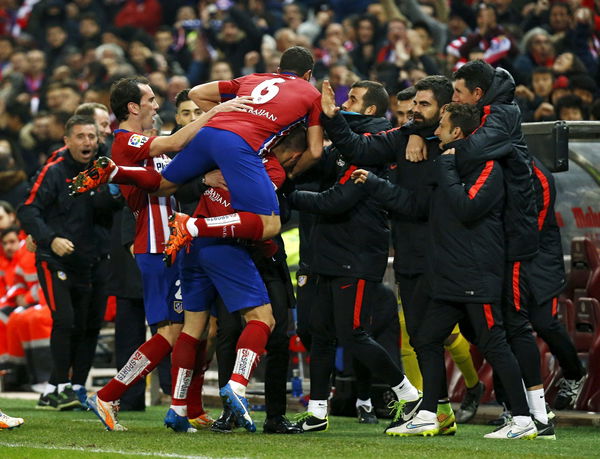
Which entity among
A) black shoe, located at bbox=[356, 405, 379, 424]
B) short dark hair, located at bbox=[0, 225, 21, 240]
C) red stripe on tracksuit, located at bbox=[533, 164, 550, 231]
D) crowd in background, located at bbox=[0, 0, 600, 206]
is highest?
crowd in background, located at bbox=[0, 0, 600, 206]

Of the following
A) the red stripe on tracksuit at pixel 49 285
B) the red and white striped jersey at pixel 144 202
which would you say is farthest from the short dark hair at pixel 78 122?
the red and white striped jersey at pixel 144 202

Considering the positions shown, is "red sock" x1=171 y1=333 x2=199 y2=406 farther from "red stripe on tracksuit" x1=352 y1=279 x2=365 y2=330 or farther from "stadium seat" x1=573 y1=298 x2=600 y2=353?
"stadium seat" x1=573 y1=298 x2=600 y2=353

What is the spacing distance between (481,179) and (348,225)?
109 centimetres

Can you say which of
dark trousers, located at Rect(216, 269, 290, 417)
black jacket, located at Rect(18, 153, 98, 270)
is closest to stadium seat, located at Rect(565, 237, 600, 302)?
dark trousers, located at Rect(216, 269, 290, 417)

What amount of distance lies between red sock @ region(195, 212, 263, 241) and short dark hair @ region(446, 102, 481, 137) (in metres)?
1.37

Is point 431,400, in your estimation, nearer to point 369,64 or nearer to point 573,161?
point 573,161

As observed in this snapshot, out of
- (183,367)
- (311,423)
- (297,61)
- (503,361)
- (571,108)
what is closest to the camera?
(503,361)

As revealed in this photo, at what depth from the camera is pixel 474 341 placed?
24.8 ft

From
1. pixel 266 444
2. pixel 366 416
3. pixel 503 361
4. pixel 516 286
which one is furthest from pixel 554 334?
pixel 266 444

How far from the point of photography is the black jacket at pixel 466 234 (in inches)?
282

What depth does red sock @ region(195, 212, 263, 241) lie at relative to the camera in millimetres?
7027

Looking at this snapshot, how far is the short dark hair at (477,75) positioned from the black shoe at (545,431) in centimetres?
211

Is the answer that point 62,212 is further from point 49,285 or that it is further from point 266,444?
point 266,444

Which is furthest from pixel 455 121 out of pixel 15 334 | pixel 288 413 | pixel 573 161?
pixel 15 334
